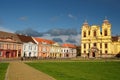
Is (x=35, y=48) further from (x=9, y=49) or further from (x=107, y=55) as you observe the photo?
(x=107, y=55)

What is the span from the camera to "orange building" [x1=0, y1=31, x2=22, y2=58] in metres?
77.0

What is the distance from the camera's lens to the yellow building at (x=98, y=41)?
9281 centimetres

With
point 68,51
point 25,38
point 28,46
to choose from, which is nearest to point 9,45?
point 28,46

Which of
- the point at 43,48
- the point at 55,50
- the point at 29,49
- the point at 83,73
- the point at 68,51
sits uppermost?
the point at 43,48

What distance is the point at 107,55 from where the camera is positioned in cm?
9219

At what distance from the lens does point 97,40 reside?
9519 centimetres

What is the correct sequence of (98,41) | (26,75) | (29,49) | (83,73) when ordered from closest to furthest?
1. (26,75)
2. (83,73)
3. (29,49)
4. (98,41)

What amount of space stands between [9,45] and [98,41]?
37976 mm

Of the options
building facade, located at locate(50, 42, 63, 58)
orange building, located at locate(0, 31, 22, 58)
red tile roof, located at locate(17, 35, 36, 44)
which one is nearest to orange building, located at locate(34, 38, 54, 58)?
building facade, located at locate(50, 42, 63, 58)

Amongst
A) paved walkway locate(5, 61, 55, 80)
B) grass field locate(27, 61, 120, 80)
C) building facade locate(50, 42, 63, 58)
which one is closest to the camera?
paved walkway locate(5, 61, 55, 80)

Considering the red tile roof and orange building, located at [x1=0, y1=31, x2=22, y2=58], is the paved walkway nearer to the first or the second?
orange building, located at [x1=0, y1=31, x2=22, y2=58]

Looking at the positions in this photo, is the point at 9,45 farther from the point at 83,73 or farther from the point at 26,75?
the point at 26,75

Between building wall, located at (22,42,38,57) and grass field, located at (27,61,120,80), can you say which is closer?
grass field, located at (27,61,120,80)

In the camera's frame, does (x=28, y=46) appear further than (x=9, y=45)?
Yes
